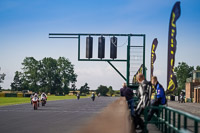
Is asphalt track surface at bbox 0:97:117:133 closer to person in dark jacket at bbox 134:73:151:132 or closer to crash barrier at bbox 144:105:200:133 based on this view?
crash barrier at bbox 144:105:200:133

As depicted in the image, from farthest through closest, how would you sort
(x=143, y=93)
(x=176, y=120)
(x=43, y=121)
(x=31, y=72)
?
1. (x=31, y=72)
2. (x=43, y=121)
3. (x=143, y=93)
4. (x=176, y=120)

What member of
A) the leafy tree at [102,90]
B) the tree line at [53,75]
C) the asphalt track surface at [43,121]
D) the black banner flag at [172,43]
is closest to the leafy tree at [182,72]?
the tree line at [53,75]

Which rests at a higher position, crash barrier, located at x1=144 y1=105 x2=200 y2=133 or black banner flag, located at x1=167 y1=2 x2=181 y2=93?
black banner flag, located at x1=167 y1=2 x2=181 y2=93

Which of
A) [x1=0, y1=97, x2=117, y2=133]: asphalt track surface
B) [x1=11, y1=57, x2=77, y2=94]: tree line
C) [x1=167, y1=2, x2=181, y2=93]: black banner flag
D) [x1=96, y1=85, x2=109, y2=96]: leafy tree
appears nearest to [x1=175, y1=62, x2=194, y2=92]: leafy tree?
[x1=11, y1=57, x2=77, y2=94]: tree line

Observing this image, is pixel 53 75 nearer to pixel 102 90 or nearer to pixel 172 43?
pixel 102 90

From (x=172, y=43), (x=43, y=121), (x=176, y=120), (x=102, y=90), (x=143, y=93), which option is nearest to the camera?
(x=176, y=120)

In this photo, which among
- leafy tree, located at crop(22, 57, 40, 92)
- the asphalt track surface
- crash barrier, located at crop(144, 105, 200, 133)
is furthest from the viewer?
leafy tree, located at crop(22, 57, 40, 92)

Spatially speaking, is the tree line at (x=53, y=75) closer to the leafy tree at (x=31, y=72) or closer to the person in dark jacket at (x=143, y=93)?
the leafy tree at (x=31, y=72)

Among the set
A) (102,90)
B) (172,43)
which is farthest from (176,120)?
(102,90)

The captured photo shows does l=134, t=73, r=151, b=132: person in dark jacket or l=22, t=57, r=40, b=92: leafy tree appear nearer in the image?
l=134, t=73, r=151, b=132: person in dark jacket

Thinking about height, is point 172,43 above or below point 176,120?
above

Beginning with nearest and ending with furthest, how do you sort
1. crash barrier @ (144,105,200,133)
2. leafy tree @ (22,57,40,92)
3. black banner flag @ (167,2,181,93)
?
1. crash barrier @ (144,105,200,133)
2. black banner flag @ (167,2,181,93)
3. leafy tree @ (22,57,40,92)

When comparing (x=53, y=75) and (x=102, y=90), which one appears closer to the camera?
(x=53, y=75)

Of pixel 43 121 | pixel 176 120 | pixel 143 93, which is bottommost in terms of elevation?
pixel 43 121
